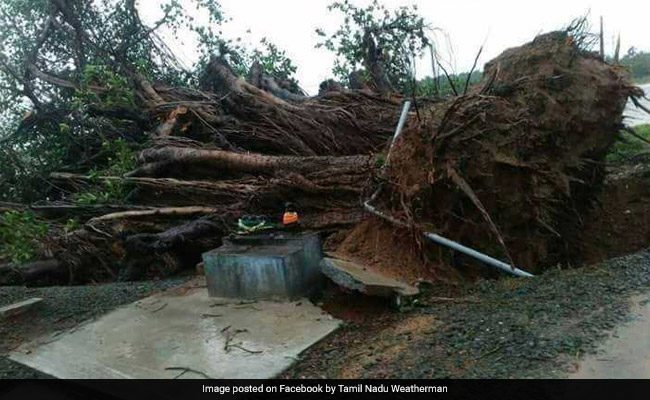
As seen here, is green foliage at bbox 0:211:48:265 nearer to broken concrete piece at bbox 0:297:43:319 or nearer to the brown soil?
broken concrete piece at bbox 0:297:43:319

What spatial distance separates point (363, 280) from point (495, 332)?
3.60ft

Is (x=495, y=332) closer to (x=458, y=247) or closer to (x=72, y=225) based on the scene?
(x=458, y=247)

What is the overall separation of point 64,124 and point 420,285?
6434mm

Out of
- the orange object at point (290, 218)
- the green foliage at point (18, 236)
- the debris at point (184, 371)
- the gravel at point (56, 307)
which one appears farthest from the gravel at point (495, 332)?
the green foliage at point (18, 236)

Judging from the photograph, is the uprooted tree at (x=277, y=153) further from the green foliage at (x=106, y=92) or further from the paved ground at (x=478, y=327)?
the paved ground at (x=478, y=327)

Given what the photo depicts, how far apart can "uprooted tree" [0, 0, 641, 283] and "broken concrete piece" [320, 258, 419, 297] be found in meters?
0.37

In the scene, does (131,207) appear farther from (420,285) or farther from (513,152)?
(513,152)

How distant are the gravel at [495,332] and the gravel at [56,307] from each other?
7.49 ft

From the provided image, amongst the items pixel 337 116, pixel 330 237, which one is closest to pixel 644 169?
pixel 337 116

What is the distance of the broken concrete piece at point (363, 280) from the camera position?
378 centimetres

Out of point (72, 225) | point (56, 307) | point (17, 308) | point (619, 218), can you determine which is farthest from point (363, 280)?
point (619, 218)
